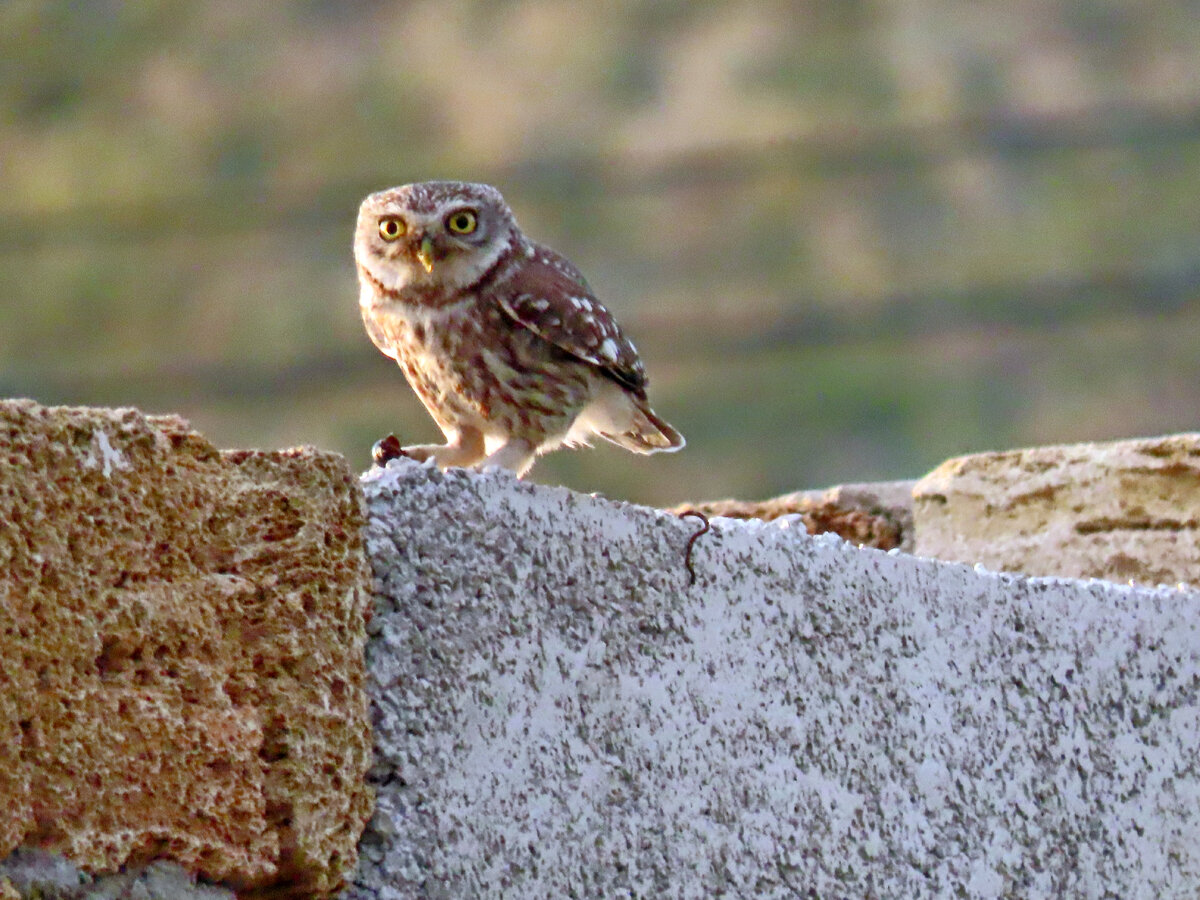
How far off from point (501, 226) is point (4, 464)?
50.9 inches

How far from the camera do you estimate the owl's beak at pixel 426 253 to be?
8.38 ft

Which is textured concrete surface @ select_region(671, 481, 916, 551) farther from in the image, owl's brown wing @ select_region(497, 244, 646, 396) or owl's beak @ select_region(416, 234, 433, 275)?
owl's beak @ select_region(416, 234, 433, 275)

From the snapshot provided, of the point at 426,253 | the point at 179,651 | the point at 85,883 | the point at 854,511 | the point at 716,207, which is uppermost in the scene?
the point at 716,207

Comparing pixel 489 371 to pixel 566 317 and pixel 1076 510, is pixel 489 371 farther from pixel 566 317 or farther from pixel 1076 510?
pixel 1076 510

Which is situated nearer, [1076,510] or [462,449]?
[462,449]

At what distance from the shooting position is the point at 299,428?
35.9ft

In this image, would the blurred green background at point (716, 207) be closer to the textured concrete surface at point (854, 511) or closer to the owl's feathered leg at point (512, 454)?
the textured concrete surface at point (854, 511)

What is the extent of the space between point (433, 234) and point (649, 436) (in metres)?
0.48

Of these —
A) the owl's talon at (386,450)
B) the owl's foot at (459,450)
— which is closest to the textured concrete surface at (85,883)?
the owl's talon at (386,450)

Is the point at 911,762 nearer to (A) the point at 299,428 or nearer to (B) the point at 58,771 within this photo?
(B) the point at 58,771

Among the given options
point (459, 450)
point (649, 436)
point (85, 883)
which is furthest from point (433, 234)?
point (85, 883)

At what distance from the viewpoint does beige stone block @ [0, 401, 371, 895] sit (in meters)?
1.46

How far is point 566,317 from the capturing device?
253 cm

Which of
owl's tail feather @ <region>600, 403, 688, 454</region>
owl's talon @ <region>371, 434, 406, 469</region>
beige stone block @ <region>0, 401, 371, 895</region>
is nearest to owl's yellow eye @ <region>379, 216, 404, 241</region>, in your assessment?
owl's tail feather @ <region>600, 403, 688, 454</region>
